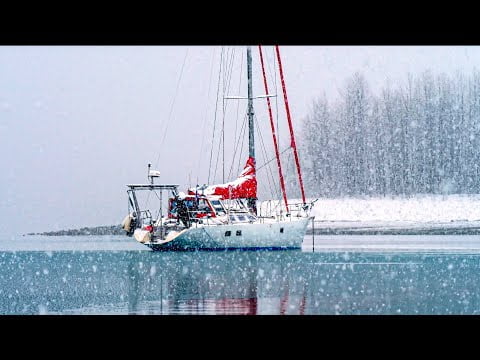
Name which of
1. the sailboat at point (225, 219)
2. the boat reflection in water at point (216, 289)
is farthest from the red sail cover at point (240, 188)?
the boat reflection in water at point (216, 289)

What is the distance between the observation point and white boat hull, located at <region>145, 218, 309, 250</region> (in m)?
20.5

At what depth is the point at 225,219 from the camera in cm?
2073

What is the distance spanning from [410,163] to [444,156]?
1.83m

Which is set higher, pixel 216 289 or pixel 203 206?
pixel 203 206

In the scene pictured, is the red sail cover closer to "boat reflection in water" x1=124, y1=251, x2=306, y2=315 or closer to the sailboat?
the sailboat

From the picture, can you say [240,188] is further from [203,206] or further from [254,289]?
[254,289]

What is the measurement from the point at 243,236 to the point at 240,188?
1.32m

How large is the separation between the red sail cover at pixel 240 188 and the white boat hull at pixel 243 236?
0.87 m

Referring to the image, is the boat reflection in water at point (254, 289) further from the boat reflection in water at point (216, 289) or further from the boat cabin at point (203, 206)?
the boat cabin at point (203, 206)
